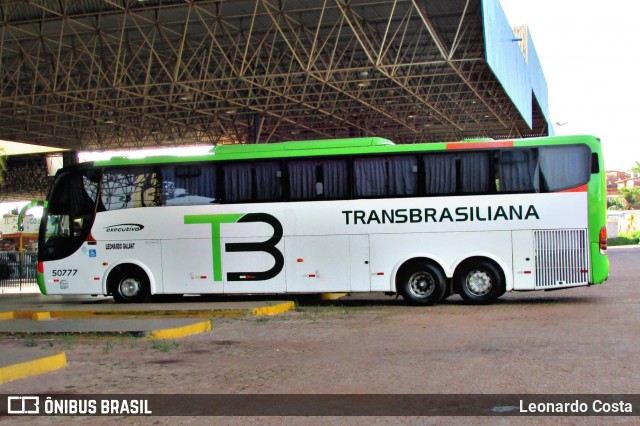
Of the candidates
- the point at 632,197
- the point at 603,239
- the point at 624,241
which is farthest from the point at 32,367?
the point at 632,197

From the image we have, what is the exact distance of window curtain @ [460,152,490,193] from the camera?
15461 millimetres

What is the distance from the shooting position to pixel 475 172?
15.5 m

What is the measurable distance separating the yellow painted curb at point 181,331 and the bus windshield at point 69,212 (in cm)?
636

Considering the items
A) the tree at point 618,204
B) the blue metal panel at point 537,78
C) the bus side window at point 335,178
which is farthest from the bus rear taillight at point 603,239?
the tree at point 618,204

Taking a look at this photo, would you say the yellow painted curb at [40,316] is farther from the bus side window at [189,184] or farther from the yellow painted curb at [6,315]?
the bus side window at [189,184]

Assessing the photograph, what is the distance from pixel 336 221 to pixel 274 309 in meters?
2.51

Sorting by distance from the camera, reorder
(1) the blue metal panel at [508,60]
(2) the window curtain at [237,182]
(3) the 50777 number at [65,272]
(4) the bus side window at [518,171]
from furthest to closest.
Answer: (1) the blue metal panel at [508,60]
(3) the 50777 number at [65,272]
(2) the window curtain at [237,182]
(4) the bus side window at [518,171]

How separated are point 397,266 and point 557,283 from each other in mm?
3400

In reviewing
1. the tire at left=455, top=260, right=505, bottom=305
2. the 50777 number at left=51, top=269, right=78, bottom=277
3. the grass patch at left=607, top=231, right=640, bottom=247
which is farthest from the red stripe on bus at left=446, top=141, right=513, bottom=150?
the grass patch at left=607, top=231, right=640, bottom=247

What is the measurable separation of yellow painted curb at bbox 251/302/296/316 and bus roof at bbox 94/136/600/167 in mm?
3407

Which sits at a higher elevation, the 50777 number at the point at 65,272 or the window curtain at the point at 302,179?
the window curtain at the point at 302,179

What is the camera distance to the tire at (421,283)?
1555cm

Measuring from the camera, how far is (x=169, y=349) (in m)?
10.1

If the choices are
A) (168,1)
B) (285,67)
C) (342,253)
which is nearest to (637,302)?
(342,253)
